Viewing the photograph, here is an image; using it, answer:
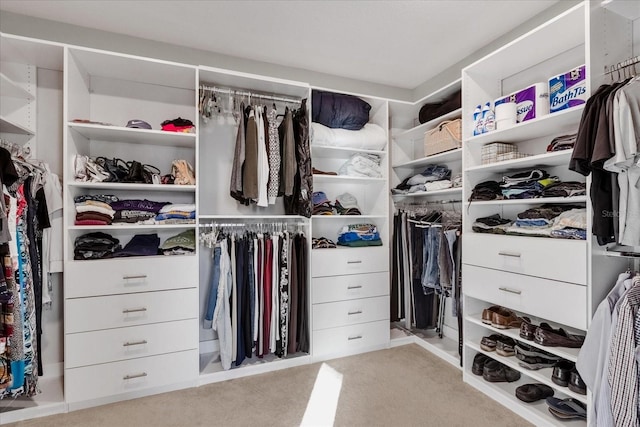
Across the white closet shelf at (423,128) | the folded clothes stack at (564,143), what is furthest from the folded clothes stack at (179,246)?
the folded clothes stack at (564,143)

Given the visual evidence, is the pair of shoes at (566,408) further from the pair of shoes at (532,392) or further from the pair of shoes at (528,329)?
the pair of shoes at (528,329)

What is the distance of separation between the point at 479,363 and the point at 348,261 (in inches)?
45.0

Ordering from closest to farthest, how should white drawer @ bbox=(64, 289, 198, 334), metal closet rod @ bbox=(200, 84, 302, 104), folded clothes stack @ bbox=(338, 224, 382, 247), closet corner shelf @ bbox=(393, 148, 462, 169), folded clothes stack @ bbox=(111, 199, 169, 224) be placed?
white drawer @ bbox=(64, 289, 198, 334) → folded clothes stack @ bbox=(111, 199, 169, 224) → metal closet rod @ bbox=(200, 84, 302, 104) → closet corner shelf @ bbox=(393, 148, 462, 169) → folded clothes stack @ bbox=(338, 224, 382, 247)

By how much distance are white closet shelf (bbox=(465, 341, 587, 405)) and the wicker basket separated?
1.45 m

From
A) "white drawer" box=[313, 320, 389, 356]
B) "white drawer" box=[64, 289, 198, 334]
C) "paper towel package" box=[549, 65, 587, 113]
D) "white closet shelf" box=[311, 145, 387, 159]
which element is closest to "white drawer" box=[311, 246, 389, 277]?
"white drawer" box=[313, 320, 389, 356]

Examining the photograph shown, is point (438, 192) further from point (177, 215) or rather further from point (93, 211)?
point (93, 211)

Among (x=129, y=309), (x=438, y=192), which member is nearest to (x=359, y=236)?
(x=438, y=192)

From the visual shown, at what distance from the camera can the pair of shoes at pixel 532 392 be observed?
1.93m

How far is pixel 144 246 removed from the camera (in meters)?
2.23

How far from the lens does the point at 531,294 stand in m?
1.86

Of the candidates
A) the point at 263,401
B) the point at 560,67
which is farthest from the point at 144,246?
the point at 560,67

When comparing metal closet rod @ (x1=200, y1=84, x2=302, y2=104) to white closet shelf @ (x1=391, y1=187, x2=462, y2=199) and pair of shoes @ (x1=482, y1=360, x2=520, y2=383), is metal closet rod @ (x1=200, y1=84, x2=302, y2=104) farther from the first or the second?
pair of shoes @ (x1=482, y1=360, x2=520, y2=383)

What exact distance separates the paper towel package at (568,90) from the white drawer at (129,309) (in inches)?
97.3

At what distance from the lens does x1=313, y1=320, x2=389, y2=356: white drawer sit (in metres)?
2.60
